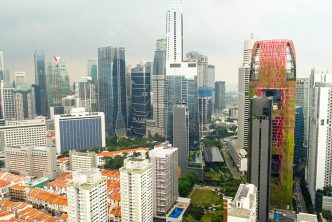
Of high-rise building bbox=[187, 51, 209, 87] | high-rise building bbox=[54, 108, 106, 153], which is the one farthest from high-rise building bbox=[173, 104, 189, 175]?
high-rise building bbox=[187, 51, 209, 87]

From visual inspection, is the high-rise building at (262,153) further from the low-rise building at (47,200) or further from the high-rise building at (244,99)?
the high-rise building at (244,99)

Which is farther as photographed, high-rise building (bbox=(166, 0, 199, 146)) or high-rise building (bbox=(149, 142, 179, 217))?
high-rise building (bbox=(166, 0, 199, 146))

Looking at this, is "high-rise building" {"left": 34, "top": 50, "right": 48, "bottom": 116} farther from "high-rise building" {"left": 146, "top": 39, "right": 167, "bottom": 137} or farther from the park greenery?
Result: the park greenery

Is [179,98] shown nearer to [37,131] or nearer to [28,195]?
[37,131]

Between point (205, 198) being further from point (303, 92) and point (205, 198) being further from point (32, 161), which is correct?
point (303, 92)

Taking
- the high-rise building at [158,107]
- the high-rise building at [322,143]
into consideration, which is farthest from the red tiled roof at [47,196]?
the high-rise building at [158,107]

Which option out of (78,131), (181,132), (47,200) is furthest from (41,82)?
(47,200)

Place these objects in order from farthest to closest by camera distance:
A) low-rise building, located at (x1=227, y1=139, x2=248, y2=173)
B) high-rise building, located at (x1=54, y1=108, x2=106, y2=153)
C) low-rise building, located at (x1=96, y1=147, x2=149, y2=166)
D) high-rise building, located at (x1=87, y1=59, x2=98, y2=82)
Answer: high-rise building, located at (x1=87, y1=59, x2=98, y2=82) → high-rise building, located at (x1=54, y1=108, x2=106, y2=153) → low-rise building, located at (x1=96, y1=147, x2=149, y2=166) → low-rise building, located at (x1=227, y1=139, x2=248, y2=173)

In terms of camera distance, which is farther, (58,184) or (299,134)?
(299,134)
